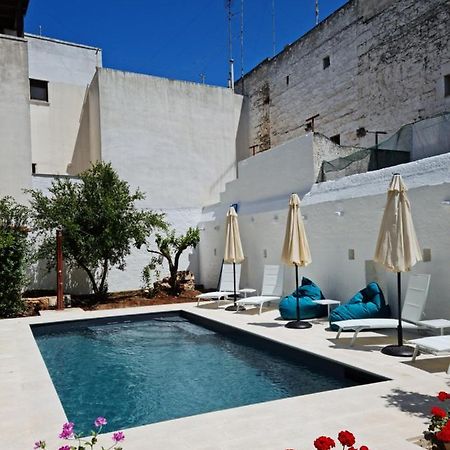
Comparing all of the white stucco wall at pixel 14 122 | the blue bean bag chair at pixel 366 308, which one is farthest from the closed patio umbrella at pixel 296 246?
the white stucco wall at pixel 14 122

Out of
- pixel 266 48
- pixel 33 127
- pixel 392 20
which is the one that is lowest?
pixel 33 127

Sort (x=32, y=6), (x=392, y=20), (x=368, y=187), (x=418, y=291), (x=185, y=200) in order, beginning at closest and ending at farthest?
(x=418, y=291)
(x=368, y=187)
(x=392, y=20)
(x=32, y=6)
(x=185, y=200)

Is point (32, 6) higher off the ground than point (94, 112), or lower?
higher

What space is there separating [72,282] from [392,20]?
13.5 meters

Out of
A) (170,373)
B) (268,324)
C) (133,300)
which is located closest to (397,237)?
(268,324)

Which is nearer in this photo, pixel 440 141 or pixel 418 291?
pixel 418 291

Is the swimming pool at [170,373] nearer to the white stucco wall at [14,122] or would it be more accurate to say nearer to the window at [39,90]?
the white stucco wall at [14,122]

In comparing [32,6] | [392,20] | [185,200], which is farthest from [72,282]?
[392,20]

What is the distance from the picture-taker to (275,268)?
11.9 m

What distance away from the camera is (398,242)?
269 inches

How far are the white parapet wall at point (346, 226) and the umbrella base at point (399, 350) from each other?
1.56 m

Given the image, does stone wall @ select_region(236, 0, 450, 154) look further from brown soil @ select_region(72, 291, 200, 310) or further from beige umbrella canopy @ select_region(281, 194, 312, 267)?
brown soil @ select_region(72, 291, 200, 310)

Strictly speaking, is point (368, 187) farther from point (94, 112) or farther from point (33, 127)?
point (33, 127)

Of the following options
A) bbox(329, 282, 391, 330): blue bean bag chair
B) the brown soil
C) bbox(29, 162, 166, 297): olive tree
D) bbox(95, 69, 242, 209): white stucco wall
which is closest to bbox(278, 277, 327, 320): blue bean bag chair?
bbox(329, 282, 391, 330): blue bean bag chair
